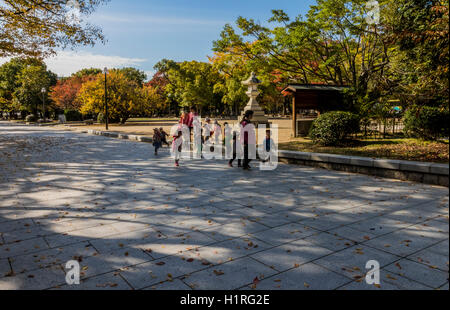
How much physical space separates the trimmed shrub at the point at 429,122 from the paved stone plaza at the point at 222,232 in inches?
216

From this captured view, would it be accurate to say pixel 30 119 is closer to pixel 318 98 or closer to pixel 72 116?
pixel 72 116

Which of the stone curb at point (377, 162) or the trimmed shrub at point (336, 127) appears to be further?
the trimmed shrub at point (336, 127)

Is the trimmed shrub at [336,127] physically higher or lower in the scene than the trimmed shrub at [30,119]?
lower

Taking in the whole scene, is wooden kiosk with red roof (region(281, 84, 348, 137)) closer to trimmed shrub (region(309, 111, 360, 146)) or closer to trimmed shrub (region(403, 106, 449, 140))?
trimmed shrub (region(309, 111, 360, 146))

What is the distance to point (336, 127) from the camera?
1257 cm

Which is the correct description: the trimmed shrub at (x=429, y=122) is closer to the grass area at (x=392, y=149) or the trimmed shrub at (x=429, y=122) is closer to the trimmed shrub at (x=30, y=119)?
the grass area at (x=392, y=149)

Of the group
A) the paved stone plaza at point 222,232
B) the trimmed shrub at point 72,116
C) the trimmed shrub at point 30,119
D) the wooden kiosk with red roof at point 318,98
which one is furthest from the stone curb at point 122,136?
the trimmed shrub at point 30,119

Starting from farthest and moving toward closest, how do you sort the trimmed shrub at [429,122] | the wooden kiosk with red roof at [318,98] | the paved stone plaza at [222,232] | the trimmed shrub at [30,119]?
the trimmed shrub at [30,119], the wooden kiosk with red roof at [318,98], the trimmed shrub at [429,122], the paved stone plaza at [222,232]

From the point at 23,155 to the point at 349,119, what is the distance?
43.7 feet

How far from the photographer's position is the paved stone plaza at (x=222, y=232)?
3.45m

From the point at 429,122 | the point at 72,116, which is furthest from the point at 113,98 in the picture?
the point at 429,122

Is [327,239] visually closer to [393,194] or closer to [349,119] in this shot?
[393,194]
